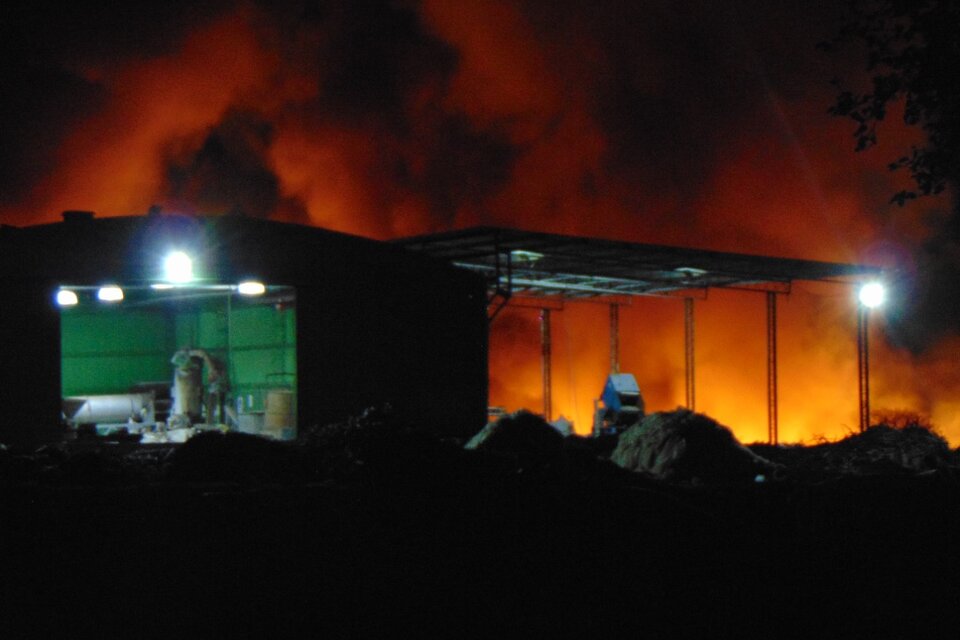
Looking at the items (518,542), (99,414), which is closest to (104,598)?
(518,542)

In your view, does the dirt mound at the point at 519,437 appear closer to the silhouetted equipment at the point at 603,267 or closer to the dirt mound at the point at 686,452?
the dirt mound at the point at 686,452

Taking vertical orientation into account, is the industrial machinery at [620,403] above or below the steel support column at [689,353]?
below

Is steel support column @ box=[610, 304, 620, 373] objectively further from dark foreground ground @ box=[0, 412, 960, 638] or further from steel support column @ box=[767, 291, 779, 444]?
dark foreground ground @ box=[0, 412, 960, 638]

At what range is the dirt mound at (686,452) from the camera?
12.7 m

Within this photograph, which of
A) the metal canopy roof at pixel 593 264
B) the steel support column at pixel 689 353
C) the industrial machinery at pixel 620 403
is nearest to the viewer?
the metal canopy roof at pixel 593 264

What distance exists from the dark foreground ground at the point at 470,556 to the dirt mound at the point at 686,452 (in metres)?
2.09

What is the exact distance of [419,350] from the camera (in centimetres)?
2158

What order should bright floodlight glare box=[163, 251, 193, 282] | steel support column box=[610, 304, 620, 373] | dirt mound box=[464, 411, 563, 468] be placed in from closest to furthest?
1. dirt mound box=[464, 411, 563, 468]
2. bright floodlight glare box=[163, 251, 193, 282]
3. steel support column box=[610, 304, 620, 373]

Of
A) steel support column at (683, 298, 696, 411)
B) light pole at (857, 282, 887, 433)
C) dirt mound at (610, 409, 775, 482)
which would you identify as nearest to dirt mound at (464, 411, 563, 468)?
dirt mound at (610, 409, 775, 482)

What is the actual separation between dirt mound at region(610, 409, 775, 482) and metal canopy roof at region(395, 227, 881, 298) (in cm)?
644

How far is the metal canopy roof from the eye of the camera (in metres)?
20.5

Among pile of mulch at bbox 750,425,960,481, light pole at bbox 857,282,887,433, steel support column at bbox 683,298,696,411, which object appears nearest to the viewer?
pile of mulch at bbox 750,425,960,481

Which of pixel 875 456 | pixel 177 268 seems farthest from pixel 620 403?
pixel 875 456

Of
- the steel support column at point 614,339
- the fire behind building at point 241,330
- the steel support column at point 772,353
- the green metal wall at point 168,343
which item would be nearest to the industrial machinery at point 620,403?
the steel support column at point 614,339
